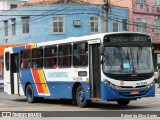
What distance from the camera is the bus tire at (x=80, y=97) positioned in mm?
18134

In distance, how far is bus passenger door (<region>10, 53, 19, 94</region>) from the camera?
2395cm

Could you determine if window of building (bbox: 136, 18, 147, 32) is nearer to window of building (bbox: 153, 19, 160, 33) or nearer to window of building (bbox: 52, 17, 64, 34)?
window of building (bbox: 153, 19, 160, 33)

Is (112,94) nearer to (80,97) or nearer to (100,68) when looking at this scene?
(100,68)

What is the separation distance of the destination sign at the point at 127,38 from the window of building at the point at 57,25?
88.8 feet

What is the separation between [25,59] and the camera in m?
23.0

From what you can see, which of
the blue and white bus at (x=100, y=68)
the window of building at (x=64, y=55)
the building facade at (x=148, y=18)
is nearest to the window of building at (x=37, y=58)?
the blue and white bus at (x=100, y=68)

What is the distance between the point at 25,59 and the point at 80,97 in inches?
218

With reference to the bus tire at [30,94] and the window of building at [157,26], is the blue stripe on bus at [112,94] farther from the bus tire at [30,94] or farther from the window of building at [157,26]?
the window of building at [157,26]

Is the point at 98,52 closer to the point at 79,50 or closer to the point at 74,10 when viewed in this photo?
the point at 79,50

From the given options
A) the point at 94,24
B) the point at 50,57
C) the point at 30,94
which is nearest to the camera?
the point at 50,57

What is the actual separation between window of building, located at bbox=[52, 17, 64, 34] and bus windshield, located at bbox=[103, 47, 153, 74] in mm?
27377

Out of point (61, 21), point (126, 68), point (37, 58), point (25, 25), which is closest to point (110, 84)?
point (126, 68)

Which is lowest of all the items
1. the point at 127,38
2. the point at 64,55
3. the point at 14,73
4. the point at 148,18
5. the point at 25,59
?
the point at 14,73

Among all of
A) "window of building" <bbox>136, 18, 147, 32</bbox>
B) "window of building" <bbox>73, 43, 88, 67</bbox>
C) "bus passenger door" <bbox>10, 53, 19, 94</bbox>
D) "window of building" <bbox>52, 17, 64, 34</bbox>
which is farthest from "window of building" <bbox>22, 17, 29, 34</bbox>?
"window of building" <bbox>73, 43, 88, 67</bbox>
